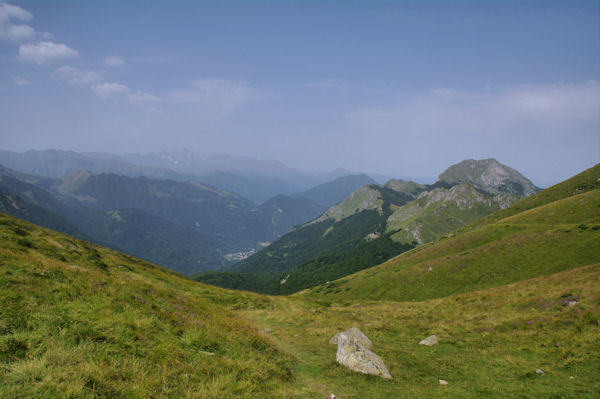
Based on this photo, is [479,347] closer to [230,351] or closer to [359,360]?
[359,360]

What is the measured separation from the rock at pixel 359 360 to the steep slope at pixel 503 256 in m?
68.4

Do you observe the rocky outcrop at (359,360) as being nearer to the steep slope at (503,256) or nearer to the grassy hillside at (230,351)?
the grassy hillside at (230,351)

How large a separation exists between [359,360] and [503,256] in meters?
83.5

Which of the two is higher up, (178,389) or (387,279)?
(178,389)

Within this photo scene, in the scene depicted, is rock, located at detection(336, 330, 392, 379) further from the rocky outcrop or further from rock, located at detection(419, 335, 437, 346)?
rock, located at detection(419, 335, 437, 346)

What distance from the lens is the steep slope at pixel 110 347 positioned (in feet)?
27.4

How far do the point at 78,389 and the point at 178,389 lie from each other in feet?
10.4

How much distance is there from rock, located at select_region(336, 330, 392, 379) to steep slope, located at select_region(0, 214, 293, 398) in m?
3.63

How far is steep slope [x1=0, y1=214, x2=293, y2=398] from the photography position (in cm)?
836

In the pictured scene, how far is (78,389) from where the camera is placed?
7703mm

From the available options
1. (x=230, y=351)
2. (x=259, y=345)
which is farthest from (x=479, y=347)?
(x=230, y=351)

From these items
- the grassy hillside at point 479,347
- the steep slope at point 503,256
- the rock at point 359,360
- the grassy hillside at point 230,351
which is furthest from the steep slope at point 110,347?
the steep slope at point 503,256

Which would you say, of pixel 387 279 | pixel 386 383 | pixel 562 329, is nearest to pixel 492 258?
pixel 387 279

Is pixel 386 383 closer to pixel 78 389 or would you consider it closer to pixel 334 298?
pixel 78 389
